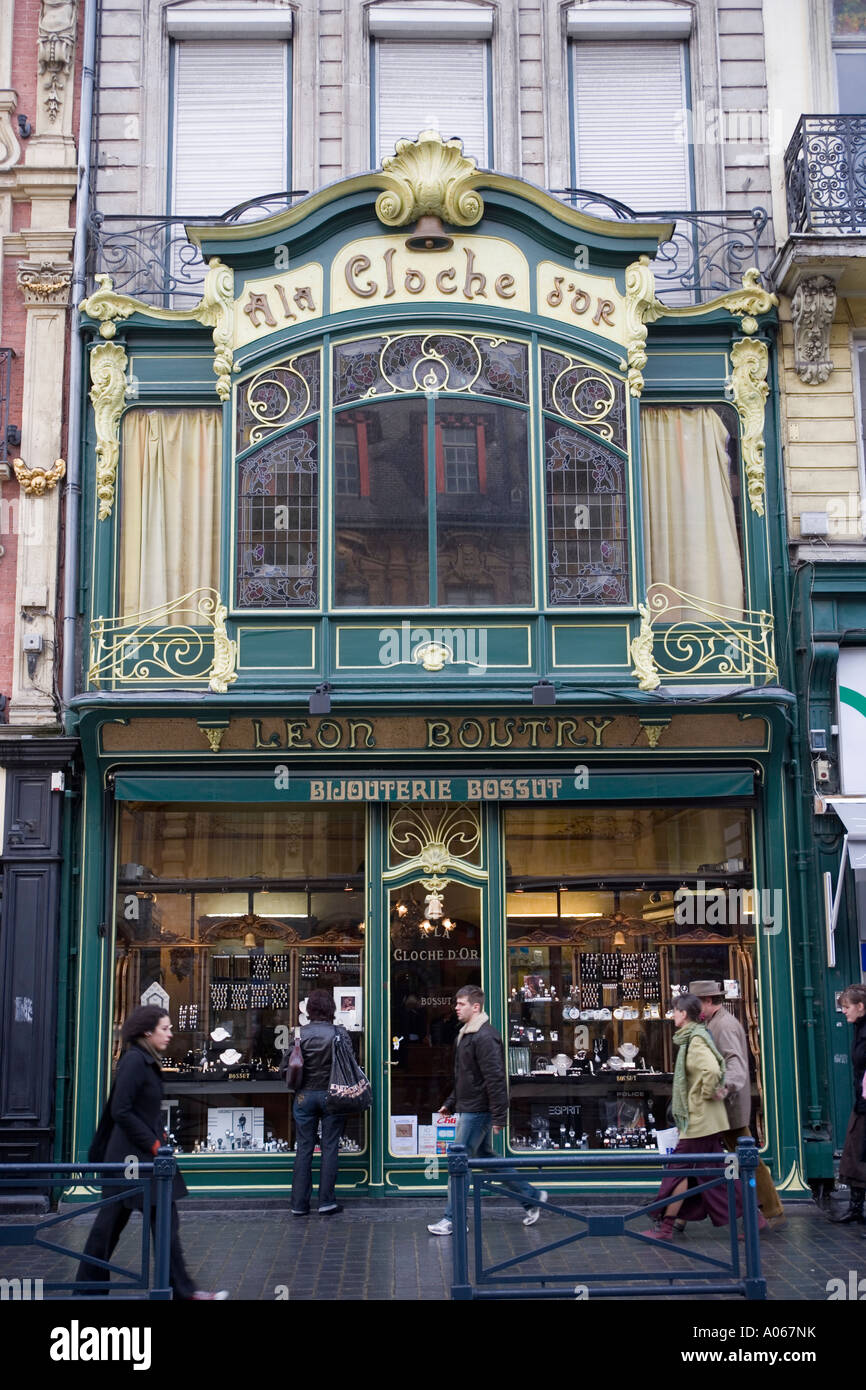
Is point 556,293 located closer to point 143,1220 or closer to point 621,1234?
point 621,1234

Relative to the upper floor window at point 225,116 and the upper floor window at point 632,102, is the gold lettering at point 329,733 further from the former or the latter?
the upper floor window at point 632,102

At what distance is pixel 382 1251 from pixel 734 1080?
2889mm

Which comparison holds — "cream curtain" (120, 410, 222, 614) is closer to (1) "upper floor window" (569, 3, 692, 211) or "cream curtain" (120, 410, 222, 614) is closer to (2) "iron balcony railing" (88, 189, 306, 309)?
(2) "iron balcony railing" (88, 189, 306, 309)

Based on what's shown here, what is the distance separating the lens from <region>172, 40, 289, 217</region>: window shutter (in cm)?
1388

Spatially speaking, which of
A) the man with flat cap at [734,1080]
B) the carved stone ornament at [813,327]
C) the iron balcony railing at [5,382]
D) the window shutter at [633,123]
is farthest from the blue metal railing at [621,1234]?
the window shutter at [633,123]

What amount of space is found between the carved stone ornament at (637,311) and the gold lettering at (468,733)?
3322mm

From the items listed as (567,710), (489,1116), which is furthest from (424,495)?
(489,1116)

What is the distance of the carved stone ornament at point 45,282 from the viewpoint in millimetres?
12984

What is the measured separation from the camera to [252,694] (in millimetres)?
11961

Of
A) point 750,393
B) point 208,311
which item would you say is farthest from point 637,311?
point 208,311

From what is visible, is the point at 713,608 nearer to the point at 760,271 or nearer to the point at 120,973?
the point at 760,271

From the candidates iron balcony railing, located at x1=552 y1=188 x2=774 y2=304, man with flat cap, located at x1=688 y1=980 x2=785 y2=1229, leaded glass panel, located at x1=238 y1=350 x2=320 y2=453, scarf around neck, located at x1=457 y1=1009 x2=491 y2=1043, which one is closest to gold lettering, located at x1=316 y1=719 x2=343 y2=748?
leaded glass panel, located at x1=238 y1=350 x2=320 y2=453
